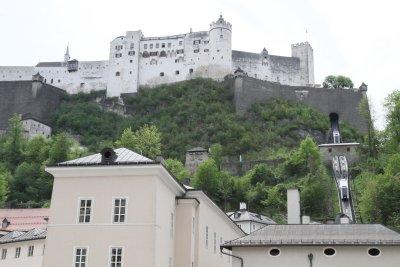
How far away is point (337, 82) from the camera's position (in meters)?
114

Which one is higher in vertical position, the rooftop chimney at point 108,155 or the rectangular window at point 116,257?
the rooftop chimney at point 108,155

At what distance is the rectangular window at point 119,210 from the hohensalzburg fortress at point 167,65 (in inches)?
3149

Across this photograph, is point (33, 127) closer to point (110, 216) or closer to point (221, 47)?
point (221, 47)

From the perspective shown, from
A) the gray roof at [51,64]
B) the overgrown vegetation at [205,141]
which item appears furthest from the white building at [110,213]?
the gray roof at [51,64]

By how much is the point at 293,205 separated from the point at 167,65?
81.4 metres

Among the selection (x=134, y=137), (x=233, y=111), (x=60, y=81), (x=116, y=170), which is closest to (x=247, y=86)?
(x=233, y=111)

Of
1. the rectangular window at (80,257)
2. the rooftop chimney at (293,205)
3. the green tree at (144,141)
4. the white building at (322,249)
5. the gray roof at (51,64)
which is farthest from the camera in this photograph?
the gray roof at (51,64)

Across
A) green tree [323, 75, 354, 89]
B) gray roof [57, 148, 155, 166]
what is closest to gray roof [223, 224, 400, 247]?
gray roof [57, 148, 155, 166]

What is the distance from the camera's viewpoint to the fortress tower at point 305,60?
110 meters

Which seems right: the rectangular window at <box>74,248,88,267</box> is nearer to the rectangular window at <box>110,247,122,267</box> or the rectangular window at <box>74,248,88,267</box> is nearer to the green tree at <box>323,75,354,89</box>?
the rectangular window at <box>110,247,122,267</box>

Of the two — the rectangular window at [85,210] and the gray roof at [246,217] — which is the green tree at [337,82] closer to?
the gray roof at [246,217]

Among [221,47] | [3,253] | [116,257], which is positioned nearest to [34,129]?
[221,47]

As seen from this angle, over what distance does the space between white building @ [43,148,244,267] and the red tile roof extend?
17.7 metres

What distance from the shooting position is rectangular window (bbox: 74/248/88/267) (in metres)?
24.9
